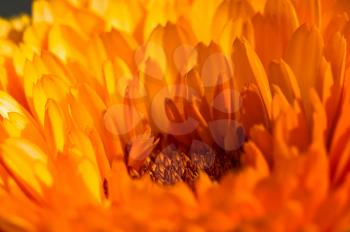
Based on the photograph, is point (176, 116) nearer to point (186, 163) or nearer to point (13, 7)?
point (186, 163)

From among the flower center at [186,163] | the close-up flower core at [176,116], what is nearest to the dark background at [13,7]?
the close-up flower core at [176,116]

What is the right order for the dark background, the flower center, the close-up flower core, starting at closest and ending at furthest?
the close-up flower core
the flower center
the dark background

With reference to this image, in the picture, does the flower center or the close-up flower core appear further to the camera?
the flower center

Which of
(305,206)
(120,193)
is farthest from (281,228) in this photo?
(120,193)

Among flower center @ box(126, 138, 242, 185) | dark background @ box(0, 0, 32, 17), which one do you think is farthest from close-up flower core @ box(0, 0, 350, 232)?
dark background @ box(0, 0, 32, 17)

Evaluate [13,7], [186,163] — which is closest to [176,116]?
[186,163]

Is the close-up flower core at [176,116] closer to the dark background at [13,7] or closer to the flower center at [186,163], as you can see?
the flower center at [186,163]

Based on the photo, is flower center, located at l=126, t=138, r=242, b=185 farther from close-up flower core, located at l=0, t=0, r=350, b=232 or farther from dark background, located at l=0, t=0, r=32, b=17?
dark background, located at l=0, t=0, r=32, b=17
